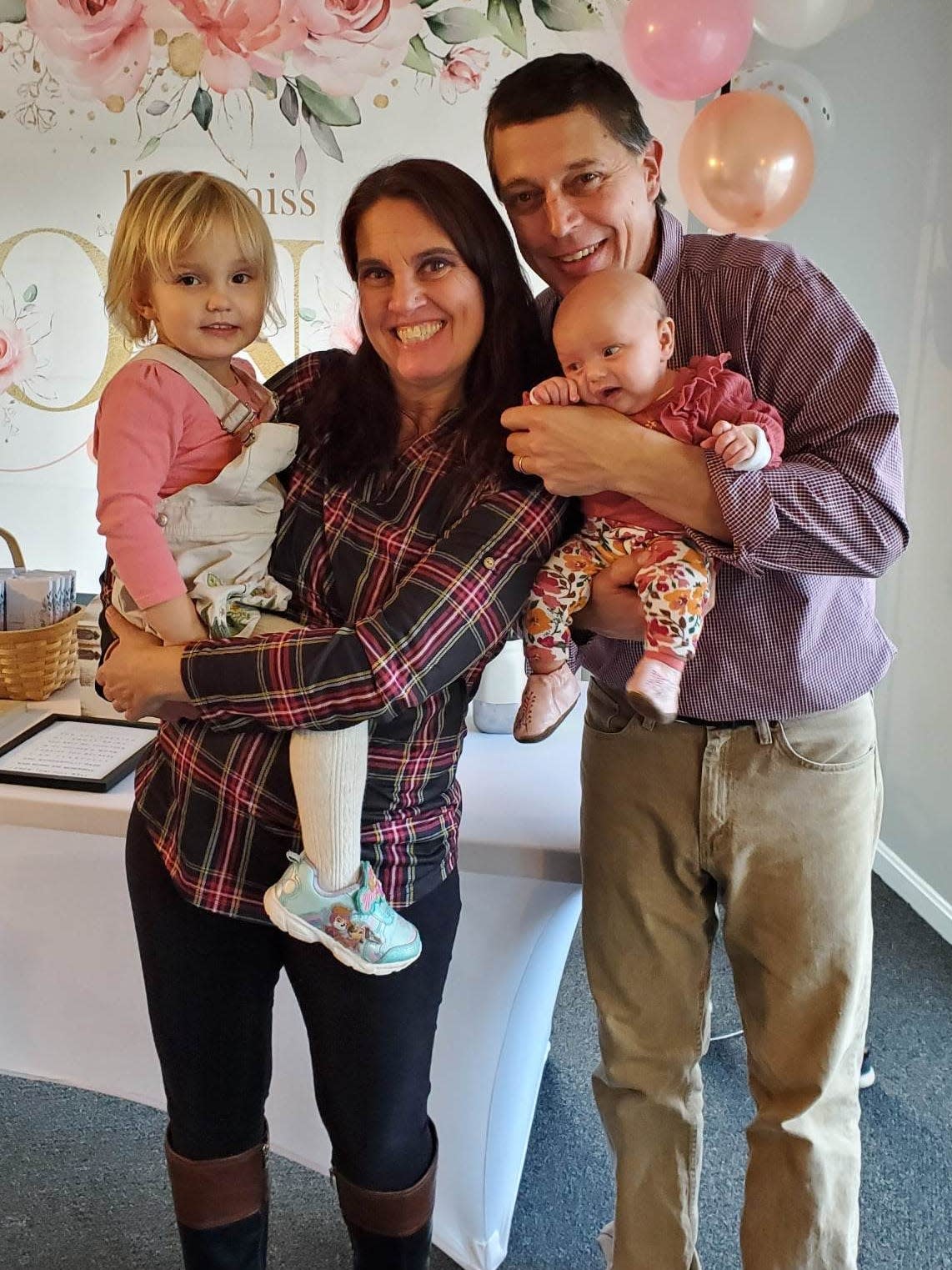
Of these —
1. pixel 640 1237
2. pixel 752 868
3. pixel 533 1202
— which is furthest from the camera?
pixel 533 1202

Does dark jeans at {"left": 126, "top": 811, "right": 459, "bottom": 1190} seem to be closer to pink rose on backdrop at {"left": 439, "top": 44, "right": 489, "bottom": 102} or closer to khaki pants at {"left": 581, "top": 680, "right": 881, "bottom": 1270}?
khaki pants at {"left": 581, "top": 680, "right": 881, "bottom": 1270}

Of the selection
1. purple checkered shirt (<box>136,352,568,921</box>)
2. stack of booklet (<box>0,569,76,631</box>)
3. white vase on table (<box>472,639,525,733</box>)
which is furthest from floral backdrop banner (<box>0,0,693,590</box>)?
purple checkered shirt (<box>136,352,568,921</box>)

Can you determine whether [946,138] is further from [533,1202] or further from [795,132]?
[533,1202]

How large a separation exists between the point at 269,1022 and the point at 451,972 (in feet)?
1.25

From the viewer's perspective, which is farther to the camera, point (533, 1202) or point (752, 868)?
point (533, 1202)

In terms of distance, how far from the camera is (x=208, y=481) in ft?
4.12

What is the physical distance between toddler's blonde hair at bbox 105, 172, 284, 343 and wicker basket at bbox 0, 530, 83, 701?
0.80 metres

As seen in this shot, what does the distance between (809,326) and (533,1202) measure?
163 centimetres

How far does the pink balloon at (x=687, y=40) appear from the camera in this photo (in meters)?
2.41

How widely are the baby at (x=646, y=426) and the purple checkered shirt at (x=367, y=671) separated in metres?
0.07

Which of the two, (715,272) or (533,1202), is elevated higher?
(715,272)

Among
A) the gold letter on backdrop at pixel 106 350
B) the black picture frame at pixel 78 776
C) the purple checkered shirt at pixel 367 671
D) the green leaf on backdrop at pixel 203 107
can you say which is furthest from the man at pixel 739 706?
the gold letter on backdrop at pixel 106 350

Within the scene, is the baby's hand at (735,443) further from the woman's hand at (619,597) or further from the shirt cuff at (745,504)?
the woman's hand at (619,597)

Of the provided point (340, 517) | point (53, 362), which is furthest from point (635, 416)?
point (53, 362)
